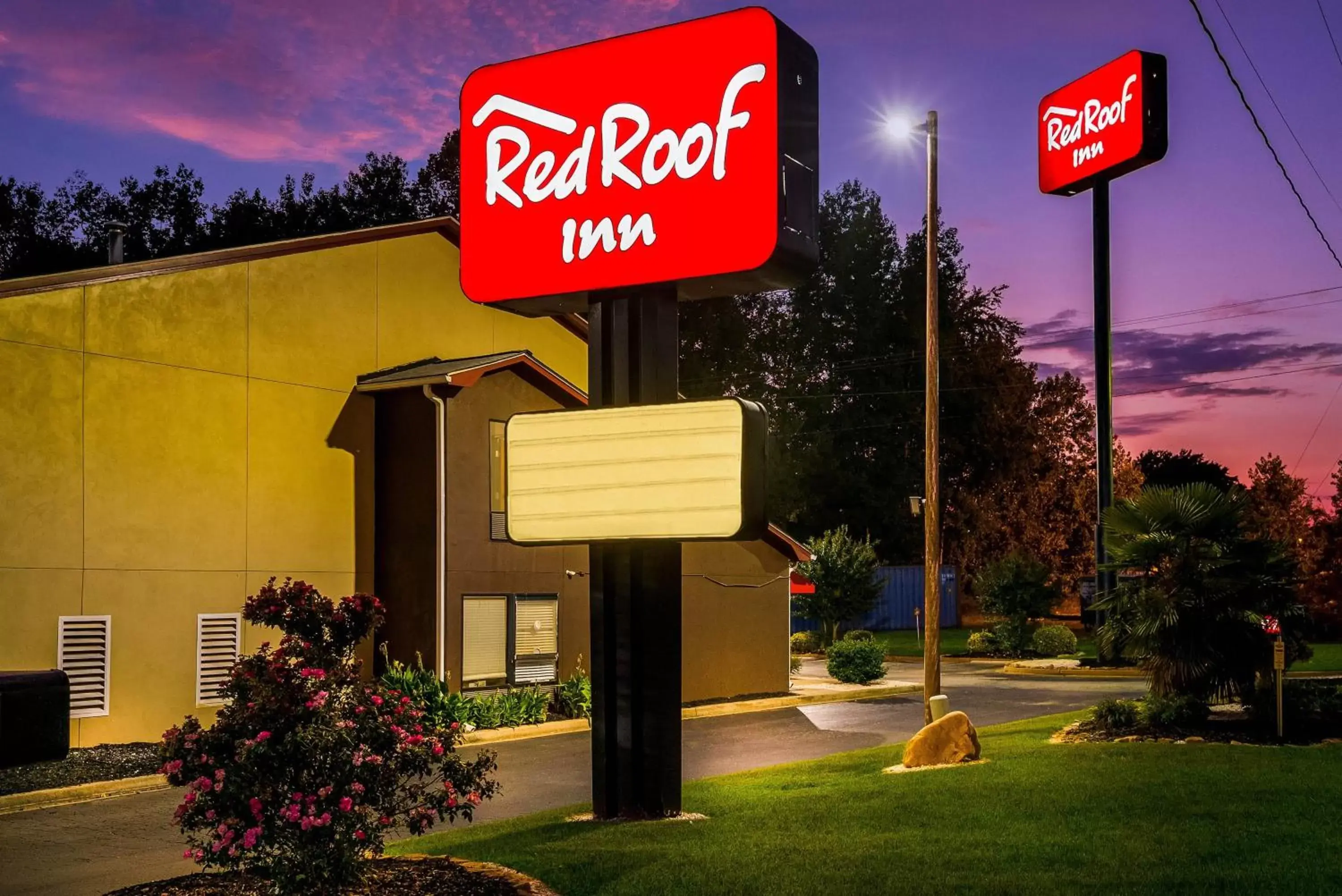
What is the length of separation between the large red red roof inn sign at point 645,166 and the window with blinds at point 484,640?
1214 cm

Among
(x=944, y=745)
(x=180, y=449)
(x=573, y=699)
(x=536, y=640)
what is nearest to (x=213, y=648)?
(x=180, y=449)

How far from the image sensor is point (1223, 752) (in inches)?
597

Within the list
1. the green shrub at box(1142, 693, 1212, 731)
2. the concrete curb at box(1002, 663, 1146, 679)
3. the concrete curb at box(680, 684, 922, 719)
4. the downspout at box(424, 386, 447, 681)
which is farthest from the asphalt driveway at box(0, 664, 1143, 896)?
the green shrub at box(1142, 693, 1212, 731)

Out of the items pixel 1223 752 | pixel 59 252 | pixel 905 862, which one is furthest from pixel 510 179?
pixel 59 252

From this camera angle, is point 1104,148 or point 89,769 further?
point 1104,148

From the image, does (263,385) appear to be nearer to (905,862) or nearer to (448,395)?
(448,395)

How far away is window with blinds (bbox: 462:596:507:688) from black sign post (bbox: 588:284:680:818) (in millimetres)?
12004

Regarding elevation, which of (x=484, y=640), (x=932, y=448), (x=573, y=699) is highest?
(x=932, y=448)

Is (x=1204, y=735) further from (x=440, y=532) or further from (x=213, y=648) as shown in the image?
(x=213, y=648)

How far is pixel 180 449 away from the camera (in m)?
20.0

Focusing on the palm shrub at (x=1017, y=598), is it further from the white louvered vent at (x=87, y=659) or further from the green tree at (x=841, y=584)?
the white louvered vent at (x=87, y=659)

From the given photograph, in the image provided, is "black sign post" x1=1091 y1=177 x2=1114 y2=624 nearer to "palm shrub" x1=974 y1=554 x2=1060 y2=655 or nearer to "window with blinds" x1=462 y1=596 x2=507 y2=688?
"palm shrub" x1=974 y1=554 x2=1060 y2=655

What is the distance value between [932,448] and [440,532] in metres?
8.17

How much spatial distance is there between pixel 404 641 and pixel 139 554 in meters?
4.96
